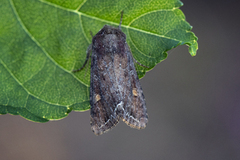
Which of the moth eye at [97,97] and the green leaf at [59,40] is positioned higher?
the green leaf at [59,40]

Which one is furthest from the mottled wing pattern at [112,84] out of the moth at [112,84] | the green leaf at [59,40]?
the green leaf at [59,40]

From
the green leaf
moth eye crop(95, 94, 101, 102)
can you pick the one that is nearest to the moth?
moth eye crop(95, 94, 101, 102)

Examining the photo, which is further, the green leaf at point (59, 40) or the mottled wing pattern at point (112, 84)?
the mottled wing pattern at point (112, 84)

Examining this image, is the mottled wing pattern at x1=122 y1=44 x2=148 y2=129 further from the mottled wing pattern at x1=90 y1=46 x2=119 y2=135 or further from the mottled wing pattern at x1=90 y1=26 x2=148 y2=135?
the mottled wing pattern at x1=90 y1=46 x2=119 y2=135

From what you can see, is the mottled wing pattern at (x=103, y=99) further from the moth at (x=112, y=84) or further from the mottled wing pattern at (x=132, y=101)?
the mottled wing pattern at (x=132, y=101)

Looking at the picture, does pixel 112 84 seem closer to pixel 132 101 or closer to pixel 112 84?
pixel 112 84

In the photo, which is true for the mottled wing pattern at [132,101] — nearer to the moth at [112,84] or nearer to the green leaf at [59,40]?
the moth at [112,84]
